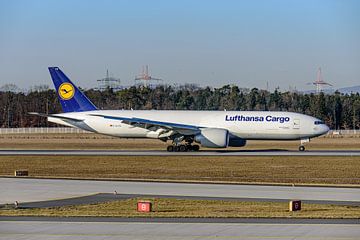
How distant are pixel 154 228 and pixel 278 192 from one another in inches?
438

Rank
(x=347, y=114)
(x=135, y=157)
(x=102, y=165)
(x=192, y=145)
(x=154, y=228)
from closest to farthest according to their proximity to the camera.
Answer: (x=154, y=228) → (x=102, y=165) → (x=135, y=157) → (x=192, y=145) → (x=347, y=114)

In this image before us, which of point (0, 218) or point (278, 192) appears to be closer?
point (0, 218)

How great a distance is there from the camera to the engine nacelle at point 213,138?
56.5 meters

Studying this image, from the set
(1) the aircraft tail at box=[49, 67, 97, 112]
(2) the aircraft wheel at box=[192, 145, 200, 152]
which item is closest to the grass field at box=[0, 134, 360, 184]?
(2) the aircraft wheel at box=[192, 145, 200, 152]

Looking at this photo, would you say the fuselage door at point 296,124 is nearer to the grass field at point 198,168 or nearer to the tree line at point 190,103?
the grass field at point 198,168

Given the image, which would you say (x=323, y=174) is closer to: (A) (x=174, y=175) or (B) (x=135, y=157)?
(A) (x=174, y=175)

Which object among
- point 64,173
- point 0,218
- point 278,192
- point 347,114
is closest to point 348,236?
point 0,218

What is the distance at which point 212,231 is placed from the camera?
60.5 feet

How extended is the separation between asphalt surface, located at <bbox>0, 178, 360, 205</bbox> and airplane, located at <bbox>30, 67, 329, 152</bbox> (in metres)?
24.9

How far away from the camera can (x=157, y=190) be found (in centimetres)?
2970

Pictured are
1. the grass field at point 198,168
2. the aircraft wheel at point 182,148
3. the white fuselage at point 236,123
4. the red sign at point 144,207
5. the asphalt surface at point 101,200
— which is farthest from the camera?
the white fuselage at point 236,123

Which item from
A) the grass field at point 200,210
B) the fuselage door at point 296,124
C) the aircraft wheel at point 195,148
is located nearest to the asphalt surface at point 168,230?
the grass field at point 200,210

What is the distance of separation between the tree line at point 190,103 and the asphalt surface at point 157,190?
336ft

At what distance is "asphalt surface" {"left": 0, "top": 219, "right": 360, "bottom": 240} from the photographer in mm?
17484
